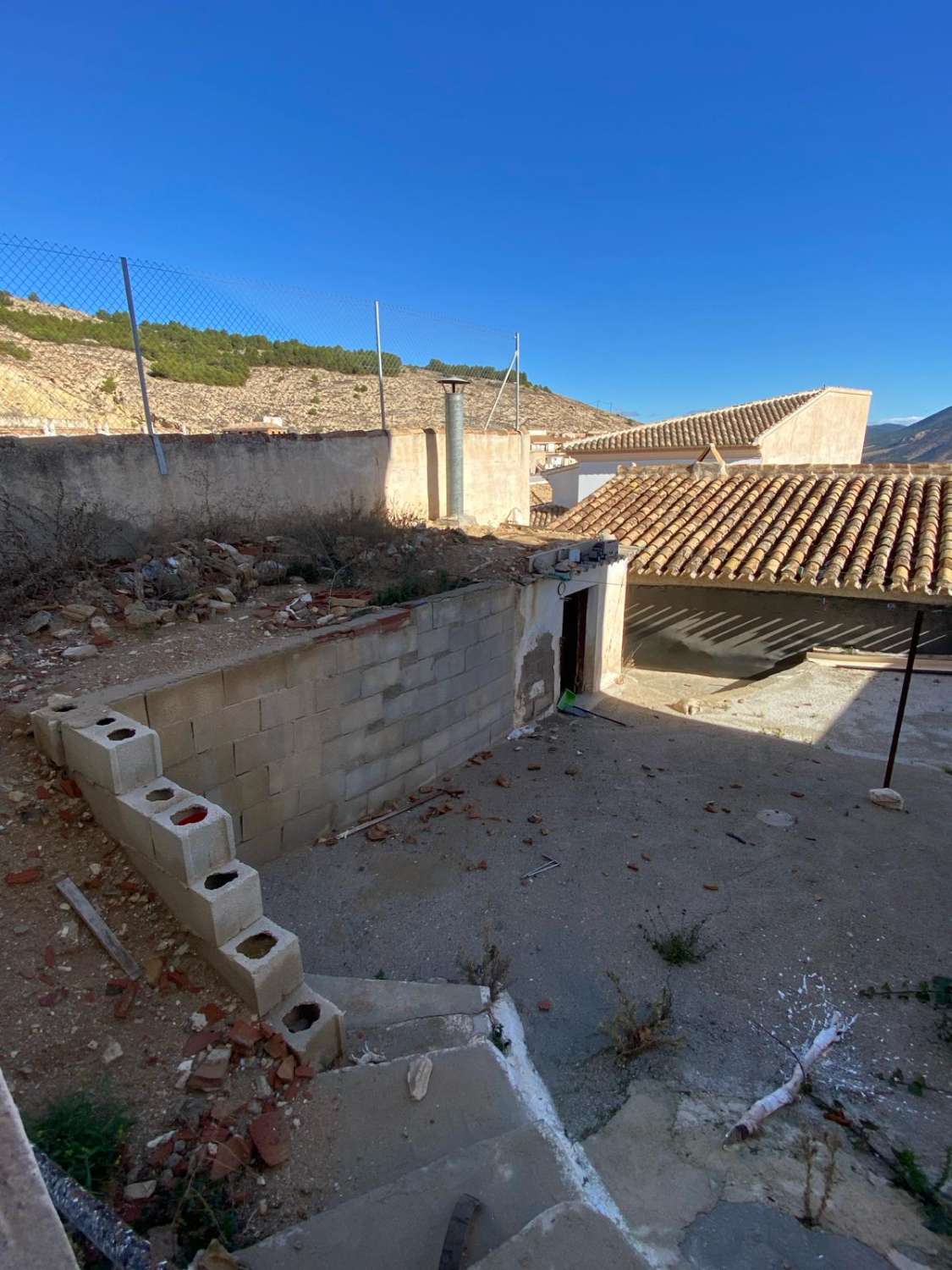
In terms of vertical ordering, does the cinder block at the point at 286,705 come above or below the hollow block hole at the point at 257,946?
above

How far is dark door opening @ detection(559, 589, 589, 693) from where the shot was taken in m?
9.26

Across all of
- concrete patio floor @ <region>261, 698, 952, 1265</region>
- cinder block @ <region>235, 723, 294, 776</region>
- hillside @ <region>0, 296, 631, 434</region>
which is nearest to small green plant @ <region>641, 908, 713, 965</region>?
concrete patio floor @ <region>261, 698, 952, 1265</region>

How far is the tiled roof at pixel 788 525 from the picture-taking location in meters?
9.60

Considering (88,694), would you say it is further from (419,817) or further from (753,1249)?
(753,1249)

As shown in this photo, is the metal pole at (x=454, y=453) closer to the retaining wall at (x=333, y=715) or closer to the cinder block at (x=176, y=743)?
the retaining wall at (x=333, y=715)

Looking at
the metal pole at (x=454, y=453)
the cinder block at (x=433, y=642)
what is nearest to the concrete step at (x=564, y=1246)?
the cinder block at (x=433, y=642)

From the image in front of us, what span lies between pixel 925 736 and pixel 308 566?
8437mm

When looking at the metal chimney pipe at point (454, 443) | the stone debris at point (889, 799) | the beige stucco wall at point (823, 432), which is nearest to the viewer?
the stone debris at point (889, 799)

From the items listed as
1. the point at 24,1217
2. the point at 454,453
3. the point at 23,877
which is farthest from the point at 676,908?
the point at 454,453

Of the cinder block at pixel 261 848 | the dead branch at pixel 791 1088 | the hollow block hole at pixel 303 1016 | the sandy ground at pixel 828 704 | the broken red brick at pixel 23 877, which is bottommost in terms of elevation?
the sandy ground at pixel 828 704

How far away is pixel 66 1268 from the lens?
1.06 metres

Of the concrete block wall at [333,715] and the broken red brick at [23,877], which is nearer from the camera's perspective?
the broken red brick at [23,877]

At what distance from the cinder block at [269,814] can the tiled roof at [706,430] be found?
19.7 meters

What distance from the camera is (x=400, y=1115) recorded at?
2.46m
